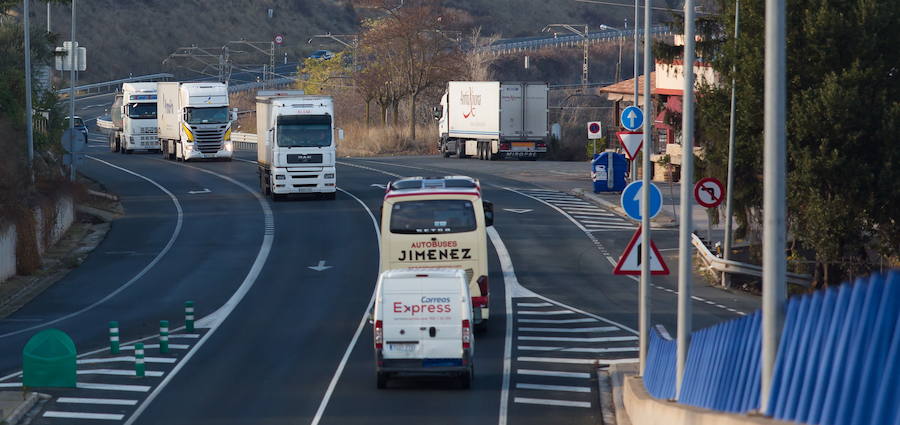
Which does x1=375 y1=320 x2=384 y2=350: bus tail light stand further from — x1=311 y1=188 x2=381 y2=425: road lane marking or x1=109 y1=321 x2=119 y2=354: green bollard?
x1=109 y1=321 x2=119 y2=354: green bollard

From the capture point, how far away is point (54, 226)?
136 ft

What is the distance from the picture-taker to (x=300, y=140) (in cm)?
4672

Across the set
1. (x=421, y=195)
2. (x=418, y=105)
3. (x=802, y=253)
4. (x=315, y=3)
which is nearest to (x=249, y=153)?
(x=418, y=105)

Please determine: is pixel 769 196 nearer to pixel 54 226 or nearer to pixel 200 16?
pixel 54 226

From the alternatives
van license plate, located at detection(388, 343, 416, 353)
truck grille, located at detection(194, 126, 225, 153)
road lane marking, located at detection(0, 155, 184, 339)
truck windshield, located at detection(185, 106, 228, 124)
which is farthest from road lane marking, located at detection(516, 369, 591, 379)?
truck grille, located at detection(194, 126, 225, 153)

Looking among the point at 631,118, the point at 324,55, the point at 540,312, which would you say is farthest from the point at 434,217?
the point at 324,55

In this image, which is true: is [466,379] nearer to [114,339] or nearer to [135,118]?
[114,339]

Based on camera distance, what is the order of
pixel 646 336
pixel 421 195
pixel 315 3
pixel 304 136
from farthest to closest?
pixel 315 3, pixel 304 136, pixel 421 195, pixel 646 336

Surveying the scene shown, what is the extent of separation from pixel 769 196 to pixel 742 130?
25401 millimetres

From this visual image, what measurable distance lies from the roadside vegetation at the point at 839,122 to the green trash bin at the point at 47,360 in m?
19.5

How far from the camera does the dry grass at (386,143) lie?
82.4 meters

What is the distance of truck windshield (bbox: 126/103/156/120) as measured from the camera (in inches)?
2884

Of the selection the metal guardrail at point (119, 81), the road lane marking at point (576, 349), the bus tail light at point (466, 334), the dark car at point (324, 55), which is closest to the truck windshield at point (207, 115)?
the road lane marking at point (576, 349)

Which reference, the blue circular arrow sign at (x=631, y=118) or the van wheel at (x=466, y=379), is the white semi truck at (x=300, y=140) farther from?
the van wheel at (x=466, y=379)
